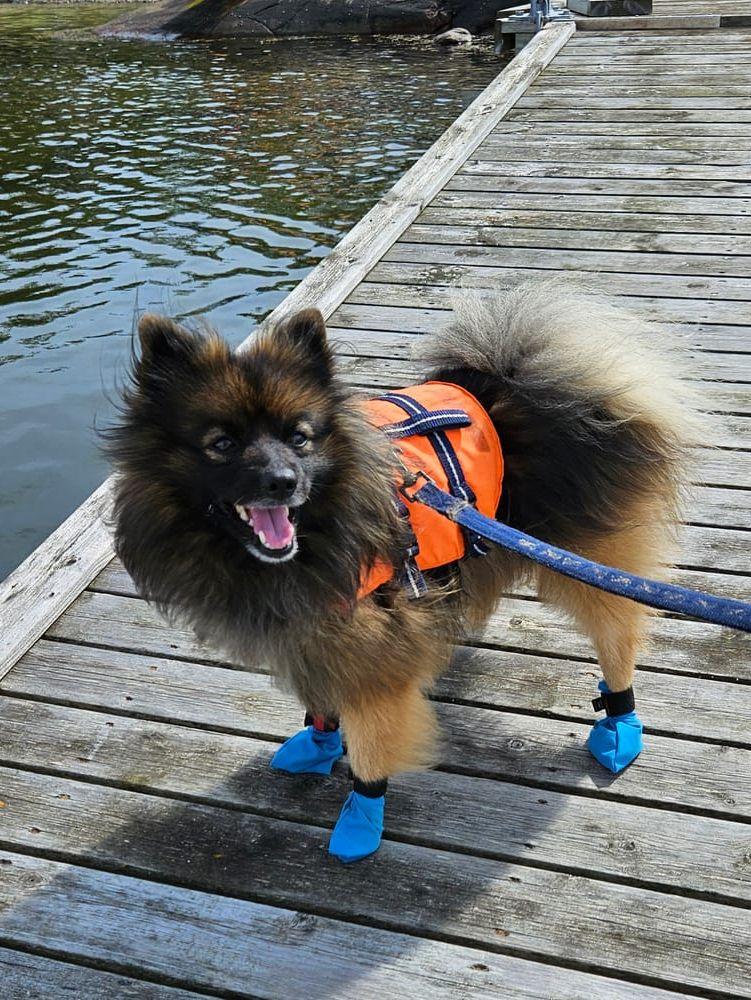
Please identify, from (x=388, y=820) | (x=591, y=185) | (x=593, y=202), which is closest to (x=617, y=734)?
(x=388, y=820)

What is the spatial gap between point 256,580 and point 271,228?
731 cm

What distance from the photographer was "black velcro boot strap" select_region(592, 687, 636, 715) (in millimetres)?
2434

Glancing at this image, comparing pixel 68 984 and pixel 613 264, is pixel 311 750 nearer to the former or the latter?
pixel 68 984

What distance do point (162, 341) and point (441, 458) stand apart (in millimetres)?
651

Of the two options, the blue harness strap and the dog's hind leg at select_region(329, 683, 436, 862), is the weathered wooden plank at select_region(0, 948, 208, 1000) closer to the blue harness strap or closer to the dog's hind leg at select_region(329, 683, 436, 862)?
the dog's hind leg at select_region(329, 683, 436, 862)

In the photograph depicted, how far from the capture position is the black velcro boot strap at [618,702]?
243cm

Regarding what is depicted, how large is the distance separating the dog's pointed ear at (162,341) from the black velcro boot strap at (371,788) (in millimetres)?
984

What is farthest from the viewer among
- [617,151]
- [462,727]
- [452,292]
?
[617,151]

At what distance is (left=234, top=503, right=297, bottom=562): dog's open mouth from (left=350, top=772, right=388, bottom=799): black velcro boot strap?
615mm

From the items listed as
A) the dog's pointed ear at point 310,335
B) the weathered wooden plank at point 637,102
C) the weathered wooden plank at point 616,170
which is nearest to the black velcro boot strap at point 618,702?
the dog's pointed ear at point 310,335

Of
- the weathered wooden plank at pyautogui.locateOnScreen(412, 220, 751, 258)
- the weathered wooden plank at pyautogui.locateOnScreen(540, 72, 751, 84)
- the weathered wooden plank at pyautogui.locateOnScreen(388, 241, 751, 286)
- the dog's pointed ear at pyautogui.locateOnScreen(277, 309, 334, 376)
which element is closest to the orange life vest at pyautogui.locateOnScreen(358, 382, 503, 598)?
the dog's pointed ear at pyautogui.locateOnScreen(277, 309, 334, 376)

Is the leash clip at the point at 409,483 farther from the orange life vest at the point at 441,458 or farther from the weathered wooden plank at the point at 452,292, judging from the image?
the weathered wooden plank at the point at 452,292

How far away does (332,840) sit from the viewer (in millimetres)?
2223

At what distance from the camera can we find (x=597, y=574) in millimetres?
1733
